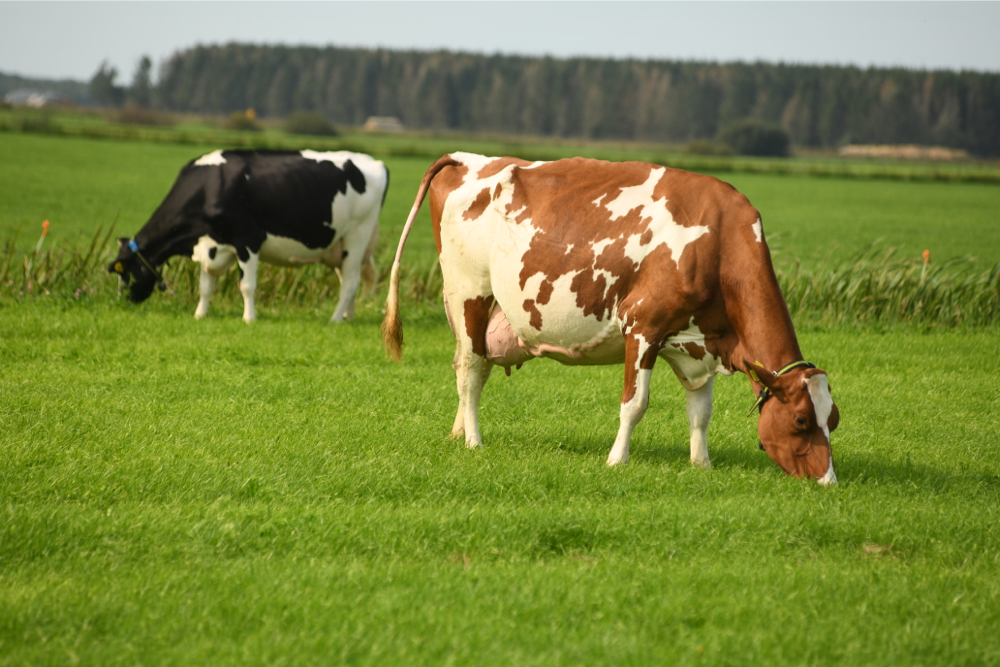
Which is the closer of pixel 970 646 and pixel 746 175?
pixel 970 646

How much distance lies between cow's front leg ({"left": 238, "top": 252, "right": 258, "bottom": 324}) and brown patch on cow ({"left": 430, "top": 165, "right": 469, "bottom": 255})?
5210 mm

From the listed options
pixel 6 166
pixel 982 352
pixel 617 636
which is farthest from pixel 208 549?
pixel 6 166

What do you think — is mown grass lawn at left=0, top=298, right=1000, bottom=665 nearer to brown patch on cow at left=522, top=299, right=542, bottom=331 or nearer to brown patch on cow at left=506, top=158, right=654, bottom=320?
brown patch on cow at left=522, top=299, right=542, bottom=331

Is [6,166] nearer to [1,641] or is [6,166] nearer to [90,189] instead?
[90,189]

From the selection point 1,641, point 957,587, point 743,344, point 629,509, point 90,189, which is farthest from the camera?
point 90,189

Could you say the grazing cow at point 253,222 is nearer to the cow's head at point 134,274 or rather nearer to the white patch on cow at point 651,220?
the cow's head at point 134,274

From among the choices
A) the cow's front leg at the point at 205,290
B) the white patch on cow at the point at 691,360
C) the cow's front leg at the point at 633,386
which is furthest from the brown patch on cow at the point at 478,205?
the cow's front leg at the point at 205,290

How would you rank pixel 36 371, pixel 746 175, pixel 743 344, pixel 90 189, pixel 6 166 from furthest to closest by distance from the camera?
pixel 746 175 < pixel 6 166 < pixel 90 189 < pixel 36 371 < pixel 743 344

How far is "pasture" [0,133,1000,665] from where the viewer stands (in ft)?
14.0

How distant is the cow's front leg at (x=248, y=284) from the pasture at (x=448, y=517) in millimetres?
1328

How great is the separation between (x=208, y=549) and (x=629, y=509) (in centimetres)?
253

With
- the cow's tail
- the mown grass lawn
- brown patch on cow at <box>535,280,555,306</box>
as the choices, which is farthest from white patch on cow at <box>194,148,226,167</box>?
brown patch on cow at <box>535,280,555,306</box>

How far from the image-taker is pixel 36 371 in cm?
895

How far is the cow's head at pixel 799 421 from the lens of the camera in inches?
240
